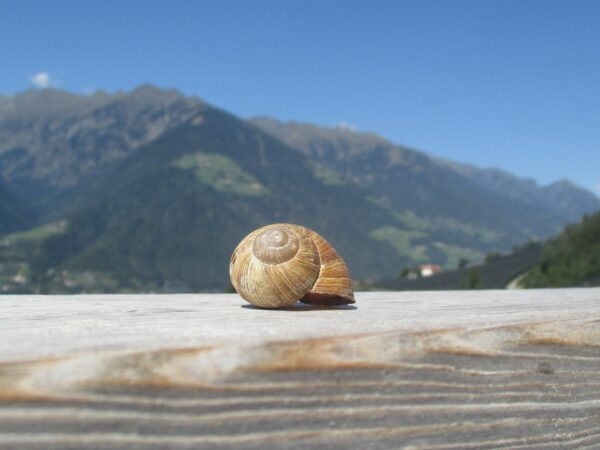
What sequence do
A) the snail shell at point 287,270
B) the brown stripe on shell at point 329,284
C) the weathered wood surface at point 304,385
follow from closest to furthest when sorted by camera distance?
the weathered wood surface at point 304,385
the snail shell at point 287,270
the brown stripe on shell at point 329,284

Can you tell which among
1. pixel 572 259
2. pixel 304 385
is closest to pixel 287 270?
pixel 304 385

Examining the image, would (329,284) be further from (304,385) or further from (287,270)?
(304,385)

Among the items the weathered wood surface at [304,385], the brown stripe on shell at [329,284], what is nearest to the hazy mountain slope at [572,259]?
the brown stripe on shell at [329,284]

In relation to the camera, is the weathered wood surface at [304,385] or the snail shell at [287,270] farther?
the snail shell at [287,270]

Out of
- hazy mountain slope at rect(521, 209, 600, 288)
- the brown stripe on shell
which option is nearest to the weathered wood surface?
the brown stripe on shell

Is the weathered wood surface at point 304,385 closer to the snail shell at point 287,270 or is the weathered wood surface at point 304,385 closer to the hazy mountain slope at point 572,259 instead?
the snail shell at point 287,270
